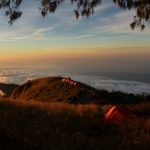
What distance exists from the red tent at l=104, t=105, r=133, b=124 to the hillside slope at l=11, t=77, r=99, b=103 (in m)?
15.5

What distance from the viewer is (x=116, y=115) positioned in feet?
46.1

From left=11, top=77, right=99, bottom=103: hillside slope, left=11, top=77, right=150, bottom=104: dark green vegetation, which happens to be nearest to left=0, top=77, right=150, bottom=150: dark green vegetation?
left=11, top=77, right=150, bottom=104: dark green vegetation

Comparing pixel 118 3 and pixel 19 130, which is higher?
pixel 118 3

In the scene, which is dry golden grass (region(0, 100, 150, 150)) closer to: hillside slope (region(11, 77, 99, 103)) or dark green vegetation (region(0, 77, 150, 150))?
dark green vegetation (region(0, 77, 150, 150))

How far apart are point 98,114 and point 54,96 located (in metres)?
19.3

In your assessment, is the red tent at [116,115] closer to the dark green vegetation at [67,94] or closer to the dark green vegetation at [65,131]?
the dark green vegetation at [65,131]

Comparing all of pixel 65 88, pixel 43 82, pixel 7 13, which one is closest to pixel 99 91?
pixel 65 88

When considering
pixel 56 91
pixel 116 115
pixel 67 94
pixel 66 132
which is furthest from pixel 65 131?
pixel 56 91

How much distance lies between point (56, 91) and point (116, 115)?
67.3 feet

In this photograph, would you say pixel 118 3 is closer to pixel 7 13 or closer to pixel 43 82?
pixel 7 13

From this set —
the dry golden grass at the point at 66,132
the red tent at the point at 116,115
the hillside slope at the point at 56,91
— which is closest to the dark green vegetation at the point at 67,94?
the hillside slope at the point at 56,91

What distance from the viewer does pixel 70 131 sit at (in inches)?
474

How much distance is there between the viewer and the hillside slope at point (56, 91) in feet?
102

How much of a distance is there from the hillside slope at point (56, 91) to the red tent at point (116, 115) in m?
15.5
